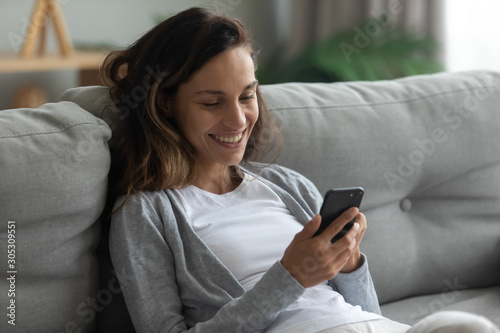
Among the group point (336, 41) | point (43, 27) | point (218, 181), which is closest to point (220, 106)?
point (218, 181)

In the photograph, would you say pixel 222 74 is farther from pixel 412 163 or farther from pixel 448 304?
pixel 448 304

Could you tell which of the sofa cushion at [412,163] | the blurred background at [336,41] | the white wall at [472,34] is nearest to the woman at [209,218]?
the sofa cushion at [412,163]

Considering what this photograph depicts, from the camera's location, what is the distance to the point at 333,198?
45.1 inches

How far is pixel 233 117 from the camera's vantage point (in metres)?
1.32

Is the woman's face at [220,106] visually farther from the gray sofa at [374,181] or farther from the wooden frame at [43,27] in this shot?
the wooden frame at [43,27]

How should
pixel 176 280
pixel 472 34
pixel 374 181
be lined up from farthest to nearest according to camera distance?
1. pixel 472 34
2. pixel 374 181
3. pixel 176 280

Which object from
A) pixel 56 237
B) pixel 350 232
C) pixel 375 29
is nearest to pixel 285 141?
pixel 350 232

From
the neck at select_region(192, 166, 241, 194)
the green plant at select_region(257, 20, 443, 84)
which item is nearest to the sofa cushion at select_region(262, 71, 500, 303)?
the neck at select_region(192, 166, 241, 194)

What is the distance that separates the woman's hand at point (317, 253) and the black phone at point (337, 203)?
0.03 ft

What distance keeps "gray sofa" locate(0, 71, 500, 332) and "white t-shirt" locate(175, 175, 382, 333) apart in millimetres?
194

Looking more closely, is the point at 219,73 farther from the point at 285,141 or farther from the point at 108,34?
the point at 108,34

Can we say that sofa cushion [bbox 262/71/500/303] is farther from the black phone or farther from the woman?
the black phone

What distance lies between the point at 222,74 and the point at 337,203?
0.34m

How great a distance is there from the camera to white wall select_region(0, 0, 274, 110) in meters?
3.17
